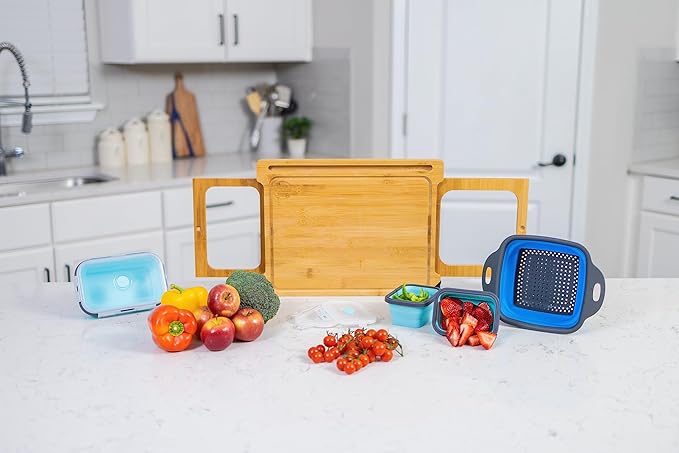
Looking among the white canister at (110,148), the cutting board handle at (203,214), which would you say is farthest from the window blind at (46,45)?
the cutting board handle at (203,214)

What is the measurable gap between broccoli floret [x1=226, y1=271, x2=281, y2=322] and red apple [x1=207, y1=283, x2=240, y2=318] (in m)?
0.04

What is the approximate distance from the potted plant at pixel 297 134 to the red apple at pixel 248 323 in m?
2.76

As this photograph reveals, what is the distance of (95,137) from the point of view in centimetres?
421

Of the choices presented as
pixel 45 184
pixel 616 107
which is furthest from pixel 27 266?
pixel 616 107

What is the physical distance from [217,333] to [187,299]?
12cm

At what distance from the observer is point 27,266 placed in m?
3.39

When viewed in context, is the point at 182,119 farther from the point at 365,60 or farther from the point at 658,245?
the point at 658,245

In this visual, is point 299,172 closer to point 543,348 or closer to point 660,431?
point 543,348

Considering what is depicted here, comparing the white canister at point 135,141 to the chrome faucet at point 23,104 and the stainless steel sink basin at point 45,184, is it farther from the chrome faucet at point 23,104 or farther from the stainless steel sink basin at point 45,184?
the chrome faucet at point 23,104

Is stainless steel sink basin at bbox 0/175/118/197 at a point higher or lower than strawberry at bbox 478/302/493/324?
higher

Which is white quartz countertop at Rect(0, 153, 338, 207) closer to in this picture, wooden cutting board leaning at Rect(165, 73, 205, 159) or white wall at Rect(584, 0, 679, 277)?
wooden cutting board leaning at Rect(165, 73, 205, 159)

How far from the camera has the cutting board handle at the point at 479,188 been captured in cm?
199

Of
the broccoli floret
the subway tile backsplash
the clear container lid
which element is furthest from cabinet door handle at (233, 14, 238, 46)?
the broccoli floret

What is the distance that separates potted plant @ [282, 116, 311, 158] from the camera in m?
4.46
